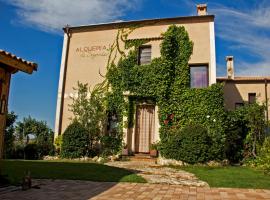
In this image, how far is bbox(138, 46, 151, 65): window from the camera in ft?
50.1

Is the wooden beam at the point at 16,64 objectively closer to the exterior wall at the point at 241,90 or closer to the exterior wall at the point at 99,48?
the exterior wall at the point at 99,48

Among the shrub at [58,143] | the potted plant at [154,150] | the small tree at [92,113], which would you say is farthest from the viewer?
the shrub at [58,143]

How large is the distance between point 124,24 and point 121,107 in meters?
4.70

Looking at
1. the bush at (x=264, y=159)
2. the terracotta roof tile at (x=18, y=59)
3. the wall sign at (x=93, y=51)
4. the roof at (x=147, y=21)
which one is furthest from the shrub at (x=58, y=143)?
the bush at (x=264, y=159)

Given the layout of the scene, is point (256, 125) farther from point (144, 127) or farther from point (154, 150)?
point (144, 127)

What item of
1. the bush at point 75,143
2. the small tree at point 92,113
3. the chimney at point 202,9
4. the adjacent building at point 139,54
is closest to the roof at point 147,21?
the adjacent building at point 139,54

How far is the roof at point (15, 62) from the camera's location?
6120mm

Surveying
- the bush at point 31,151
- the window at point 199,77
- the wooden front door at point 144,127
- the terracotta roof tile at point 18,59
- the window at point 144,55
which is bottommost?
the bush at point 31,151

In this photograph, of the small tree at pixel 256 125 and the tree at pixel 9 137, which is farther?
the tree at pixel 9 137

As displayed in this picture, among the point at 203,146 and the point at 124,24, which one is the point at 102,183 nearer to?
the point at 203,146

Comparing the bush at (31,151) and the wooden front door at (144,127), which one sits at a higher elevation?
the wooden front door at (144,127)

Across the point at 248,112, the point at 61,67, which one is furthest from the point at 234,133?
the point at 61,67

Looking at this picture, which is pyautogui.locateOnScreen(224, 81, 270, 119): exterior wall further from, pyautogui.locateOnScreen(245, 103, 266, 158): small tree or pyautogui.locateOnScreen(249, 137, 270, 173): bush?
pyautogui.locateOnScreen(249, 137, 270, 173): bush

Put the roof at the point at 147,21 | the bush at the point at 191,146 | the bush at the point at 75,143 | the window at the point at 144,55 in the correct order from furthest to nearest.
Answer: the window at the point at 144,55 < the roof at the point at 147,21 < the bush at the point at 75,143 < the bush at the point at 191,146
